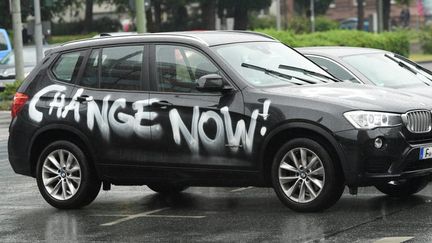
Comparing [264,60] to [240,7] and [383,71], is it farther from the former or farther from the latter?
[240,7]

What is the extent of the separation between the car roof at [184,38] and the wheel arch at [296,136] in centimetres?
115

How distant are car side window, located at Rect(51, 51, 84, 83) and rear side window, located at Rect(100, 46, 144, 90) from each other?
0.31 m

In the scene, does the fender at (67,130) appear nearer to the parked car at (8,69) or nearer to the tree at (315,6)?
the parked car at (8,69)

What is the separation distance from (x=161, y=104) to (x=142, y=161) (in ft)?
1.80

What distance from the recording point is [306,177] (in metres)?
9.00

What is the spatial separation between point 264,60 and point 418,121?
63.0 inches

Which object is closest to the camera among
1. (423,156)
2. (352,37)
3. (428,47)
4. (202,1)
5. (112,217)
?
(423,156)

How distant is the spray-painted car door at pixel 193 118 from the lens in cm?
921

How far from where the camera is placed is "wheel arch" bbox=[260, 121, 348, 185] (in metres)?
8.80

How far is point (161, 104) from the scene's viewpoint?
9578 millimetres

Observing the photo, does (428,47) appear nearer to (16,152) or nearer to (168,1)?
(168,1)

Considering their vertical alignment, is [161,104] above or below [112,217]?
above

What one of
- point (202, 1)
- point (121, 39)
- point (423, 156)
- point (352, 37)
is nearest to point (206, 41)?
A: point (121, 39)

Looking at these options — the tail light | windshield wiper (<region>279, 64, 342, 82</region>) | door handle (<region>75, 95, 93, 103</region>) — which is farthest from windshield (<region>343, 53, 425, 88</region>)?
the tail light
